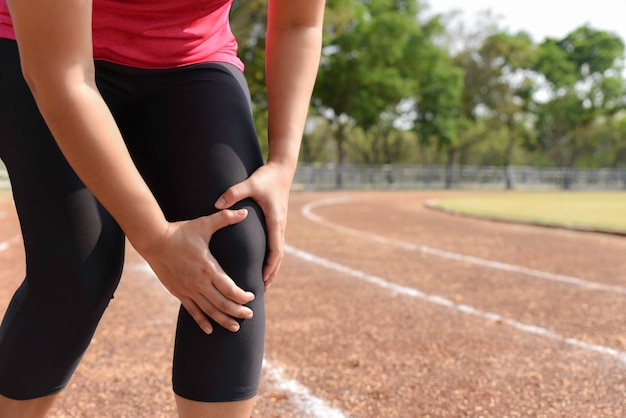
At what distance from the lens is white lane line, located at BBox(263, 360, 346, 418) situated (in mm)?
2947

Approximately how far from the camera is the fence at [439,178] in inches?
1465

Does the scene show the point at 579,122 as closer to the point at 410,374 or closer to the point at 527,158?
the point at 527,158

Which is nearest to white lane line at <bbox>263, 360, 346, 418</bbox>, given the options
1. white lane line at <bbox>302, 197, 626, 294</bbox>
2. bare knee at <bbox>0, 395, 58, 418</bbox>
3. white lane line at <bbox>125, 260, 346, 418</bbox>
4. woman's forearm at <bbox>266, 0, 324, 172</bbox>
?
white lane line at <bbox>125, 260, 346, 418</bbox>

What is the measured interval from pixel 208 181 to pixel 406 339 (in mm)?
3038

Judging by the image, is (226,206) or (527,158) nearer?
(226,206)

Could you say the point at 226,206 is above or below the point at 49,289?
above

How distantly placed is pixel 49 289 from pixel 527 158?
74.8 m

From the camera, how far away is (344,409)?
2998 millimetres

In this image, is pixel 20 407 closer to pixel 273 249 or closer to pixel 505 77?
pixel 273 249

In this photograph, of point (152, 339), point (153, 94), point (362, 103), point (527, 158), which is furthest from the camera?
point (527, 158)

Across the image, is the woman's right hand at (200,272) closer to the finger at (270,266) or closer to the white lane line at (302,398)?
the finger at (270,266)

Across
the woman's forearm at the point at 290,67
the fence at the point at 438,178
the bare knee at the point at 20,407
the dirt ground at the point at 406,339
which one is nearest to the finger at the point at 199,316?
the woman's forearm at the point at 290,67

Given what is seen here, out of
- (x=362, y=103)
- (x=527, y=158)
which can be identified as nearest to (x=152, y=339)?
(x=362, y=103)

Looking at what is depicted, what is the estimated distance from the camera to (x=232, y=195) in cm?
143
